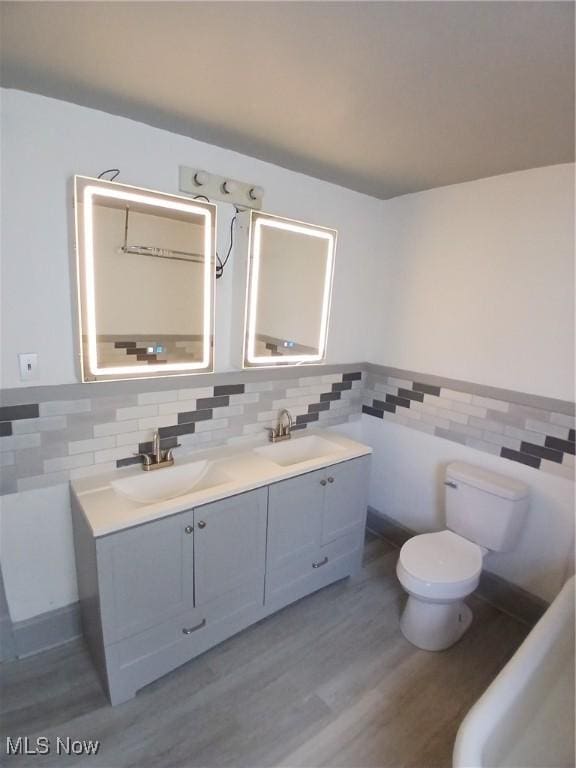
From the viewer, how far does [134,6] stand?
88 cm

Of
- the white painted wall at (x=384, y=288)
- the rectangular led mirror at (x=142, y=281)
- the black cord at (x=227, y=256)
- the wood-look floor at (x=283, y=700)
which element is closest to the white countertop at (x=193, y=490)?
the white painted wall at (x=384, y=288)

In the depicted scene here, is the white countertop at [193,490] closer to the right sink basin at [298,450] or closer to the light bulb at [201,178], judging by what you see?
the right sink basin at [298,450]

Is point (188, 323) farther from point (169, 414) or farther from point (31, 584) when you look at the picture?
point (31, 584)

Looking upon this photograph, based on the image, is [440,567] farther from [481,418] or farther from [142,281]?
[142,281]

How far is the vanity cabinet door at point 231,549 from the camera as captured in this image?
154 centimetres

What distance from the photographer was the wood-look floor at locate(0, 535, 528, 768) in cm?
134

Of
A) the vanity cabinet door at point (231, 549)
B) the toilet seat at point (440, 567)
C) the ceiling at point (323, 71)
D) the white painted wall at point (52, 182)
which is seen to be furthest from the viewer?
the toilet seat at point (440, 567)

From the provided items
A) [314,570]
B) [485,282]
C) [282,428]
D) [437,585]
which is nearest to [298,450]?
[282,428]

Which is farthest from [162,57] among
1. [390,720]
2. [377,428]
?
[390,720]

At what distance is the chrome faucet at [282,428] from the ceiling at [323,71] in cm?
131

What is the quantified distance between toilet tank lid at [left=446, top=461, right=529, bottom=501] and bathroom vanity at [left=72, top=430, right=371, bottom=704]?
466 mm

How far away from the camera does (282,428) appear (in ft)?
7.09

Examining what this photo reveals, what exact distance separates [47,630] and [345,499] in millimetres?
1473

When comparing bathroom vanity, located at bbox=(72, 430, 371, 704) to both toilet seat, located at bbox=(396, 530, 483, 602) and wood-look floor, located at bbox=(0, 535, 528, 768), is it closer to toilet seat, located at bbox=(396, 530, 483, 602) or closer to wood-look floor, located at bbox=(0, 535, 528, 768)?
wood-look floor, located at bbox=(0, 535, 528, 768)
